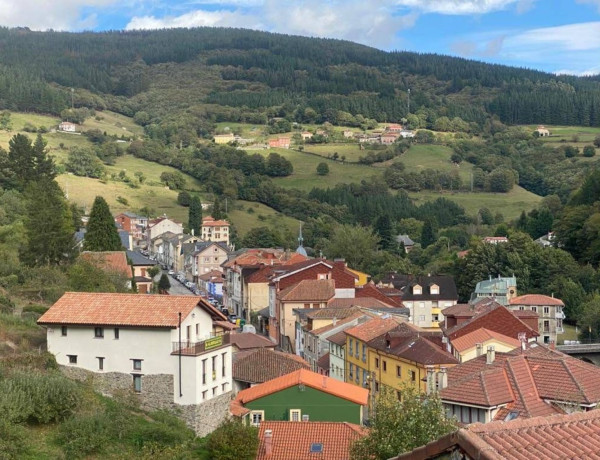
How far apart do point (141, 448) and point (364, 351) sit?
23.3 meters

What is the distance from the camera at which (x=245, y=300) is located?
79.9m

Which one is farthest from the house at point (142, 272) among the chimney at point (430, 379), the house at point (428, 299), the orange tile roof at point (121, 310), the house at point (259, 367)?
the orange tile roof at point (121, 310)

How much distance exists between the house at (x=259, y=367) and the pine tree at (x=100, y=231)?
84.3 feet

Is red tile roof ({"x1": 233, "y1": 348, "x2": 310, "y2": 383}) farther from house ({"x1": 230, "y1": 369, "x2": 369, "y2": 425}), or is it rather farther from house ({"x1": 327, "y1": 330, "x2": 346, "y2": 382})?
house ({"x1": 327, "y1": 330, "x2": 346, "y2": 382})

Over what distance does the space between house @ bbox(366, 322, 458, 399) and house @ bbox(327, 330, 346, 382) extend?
167 inches

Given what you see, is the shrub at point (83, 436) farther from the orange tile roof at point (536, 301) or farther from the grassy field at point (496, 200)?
the grassy field at point (496, 200)

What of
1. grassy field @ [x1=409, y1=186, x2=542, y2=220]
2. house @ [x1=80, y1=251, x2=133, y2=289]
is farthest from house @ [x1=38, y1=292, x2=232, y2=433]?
grassy field @ [x1=409, y1=186, x2=542, y2=220]

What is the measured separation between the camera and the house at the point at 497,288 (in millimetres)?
79875

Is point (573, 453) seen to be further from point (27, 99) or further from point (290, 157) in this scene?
point (27, 99)

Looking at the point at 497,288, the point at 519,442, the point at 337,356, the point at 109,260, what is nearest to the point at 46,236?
the point at 109,260

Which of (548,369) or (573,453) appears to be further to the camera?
(548,369)

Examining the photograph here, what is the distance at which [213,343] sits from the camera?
103 ft

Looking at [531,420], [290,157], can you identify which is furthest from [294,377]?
[290,157]

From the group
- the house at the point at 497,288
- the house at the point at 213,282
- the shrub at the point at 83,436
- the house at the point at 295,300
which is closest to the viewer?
the shrub at the point at 83,436
